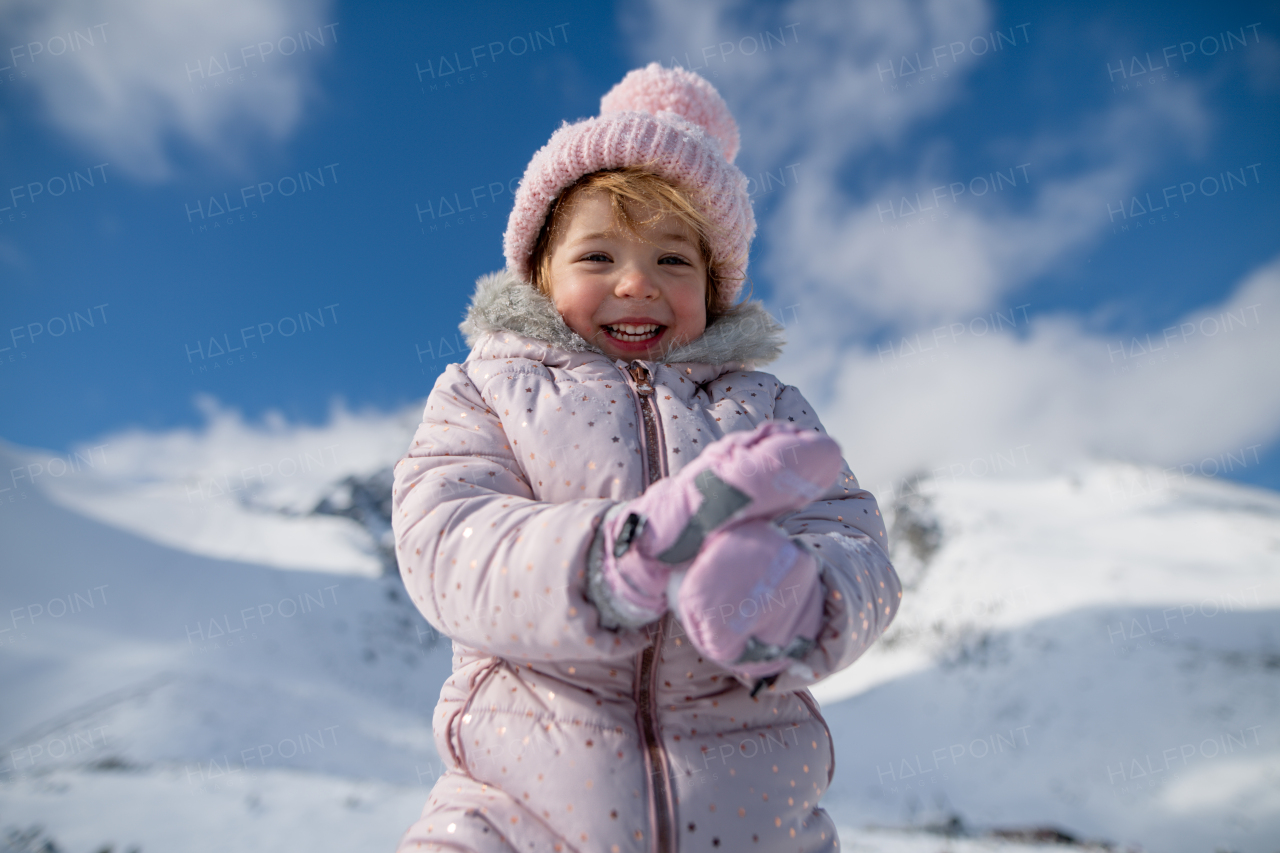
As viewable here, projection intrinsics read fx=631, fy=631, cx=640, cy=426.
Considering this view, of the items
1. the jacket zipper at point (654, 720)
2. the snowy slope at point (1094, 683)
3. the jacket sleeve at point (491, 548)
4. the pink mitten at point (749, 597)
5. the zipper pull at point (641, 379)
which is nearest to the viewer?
the pink mitten at point (749, 597)

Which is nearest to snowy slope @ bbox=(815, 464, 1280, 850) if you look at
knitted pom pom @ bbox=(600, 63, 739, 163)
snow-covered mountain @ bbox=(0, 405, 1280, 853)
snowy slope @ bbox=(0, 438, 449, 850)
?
snow-covered mountain @ bbox=(0, 405, 1280, 853)

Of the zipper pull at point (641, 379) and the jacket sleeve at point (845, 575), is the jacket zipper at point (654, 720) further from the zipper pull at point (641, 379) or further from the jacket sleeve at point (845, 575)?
the jacket sleeve at point (845, 575)

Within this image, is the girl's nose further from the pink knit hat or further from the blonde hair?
the pink knit hat

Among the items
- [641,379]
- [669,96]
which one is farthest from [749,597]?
[669,96]

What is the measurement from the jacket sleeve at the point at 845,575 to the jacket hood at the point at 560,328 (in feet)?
0.80

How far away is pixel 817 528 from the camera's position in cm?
151

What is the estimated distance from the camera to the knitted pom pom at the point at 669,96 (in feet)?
8.44

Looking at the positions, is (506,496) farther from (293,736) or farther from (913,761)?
(913,761)

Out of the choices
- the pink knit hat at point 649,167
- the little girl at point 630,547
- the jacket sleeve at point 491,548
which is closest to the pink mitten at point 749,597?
the little girl at point 630,547

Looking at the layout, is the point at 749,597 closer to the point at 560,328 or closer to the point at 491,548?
the point at 491,548

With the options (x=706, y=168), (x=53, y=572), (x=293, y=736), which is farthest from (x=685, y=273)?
(x=53, y=572)

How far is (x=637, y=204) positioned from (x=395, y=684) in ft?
40.9

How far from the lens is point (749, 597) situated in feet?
3.18

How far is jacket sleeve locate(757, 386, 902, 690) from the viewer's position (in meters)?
1.12
